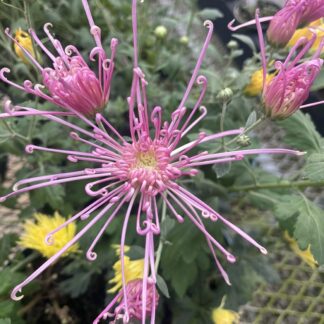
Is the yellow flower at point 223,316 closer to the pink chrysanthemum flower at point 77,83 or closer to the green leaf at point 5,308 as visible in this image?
the green leaf at point 5,308

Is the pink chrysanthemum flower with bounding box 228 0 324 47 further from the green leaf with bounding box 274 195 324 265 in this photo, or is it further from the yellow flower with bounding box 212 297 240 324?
the yellow flower with bounding box 212 297 240 324

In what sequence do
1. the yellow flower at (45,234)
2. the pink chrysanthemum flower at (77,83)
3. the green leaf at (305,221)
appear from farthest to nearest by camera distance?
the yellow flower at (45,234)
the green leaf at (305,221)
the pink chrysanthemum flower at (77,83)

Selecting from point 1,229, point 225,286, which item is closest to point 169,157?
point 225,286

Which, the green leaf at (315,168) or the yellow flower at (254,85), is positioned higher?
the yellow flower at (254,85)

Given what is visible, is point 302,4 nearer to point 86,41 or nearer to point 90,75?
point 90,75

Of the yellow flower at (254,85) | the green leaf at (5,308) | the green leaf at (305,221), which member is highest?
the yellow flower at (254,85)

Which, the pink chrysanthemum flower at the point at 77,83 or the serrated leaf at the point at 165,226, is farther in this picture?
the serrated leaf at the point at 165,226

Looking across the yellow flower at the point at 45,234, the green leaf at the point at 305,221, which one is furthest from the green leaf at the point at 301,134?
the yellow flower at the point at 45,234

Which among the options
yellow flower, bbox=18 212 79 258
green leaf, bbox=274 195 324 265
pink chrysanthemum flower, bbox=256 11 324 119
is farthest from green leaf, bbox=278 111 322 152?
yellow flower, bbox=18 212 79 258
